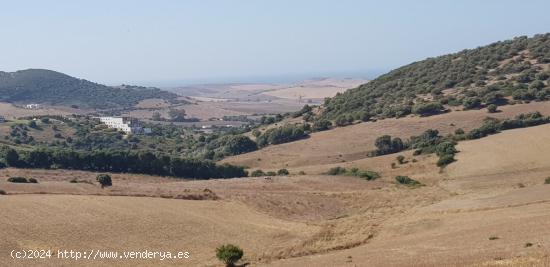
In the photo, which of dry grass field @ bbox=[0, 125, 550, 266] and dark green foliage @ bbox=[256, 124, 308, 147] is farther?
dark green foliage @ bbox=[256, 124, 308, 147]

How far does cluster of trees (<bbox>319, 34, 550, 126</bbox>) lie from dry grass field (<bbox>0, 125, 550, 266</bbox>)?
38641 mm

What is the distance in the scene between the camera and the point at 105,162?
7781 centimetres

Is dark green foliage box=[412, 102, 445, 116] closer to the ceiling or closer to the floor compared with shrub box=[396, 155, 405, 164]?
closer to the ceiling

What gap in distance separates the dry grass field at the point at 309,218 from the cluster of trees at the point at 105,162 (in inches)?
250

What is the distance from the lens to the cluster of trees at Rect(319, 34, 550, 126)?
10819cm

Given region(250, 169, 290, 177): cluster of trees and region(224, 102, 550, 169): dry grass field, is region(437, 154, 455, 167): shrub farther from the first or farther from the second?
region(224, 102, 550, 169): dry grass field

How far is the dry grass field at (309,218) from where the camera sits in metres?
34.7

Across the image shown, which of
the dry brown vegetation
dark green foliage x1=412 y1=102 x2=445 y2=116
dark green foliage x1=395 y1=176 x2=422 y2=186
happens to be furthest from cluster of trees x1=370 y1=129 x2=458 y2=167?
dark green foliage x1=412 y1=102 x2=445 y2=116

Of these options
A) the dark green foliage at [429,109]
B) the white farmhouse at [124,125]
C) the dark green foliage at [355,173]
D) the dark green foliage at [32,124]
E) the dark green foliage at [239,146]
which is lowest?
the white farmhouse at [124,125]

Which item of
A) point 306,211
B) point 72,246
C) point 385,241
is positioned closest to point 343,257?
point 385,241

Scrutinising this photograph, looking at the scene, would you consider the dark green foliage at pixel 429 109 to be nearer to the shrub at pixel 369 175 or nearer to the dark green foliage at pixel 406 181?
the shrub at pixel 369 175

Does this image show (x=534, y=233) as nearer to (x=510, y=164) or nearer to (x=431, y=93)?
(x=510, y=164)

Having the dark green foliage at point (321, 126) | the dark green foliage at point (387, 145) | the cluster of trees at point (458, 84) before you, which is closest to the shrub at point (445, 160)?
the dark green foliage at point (387, 145)

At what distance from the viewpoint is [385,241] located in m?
39.8
